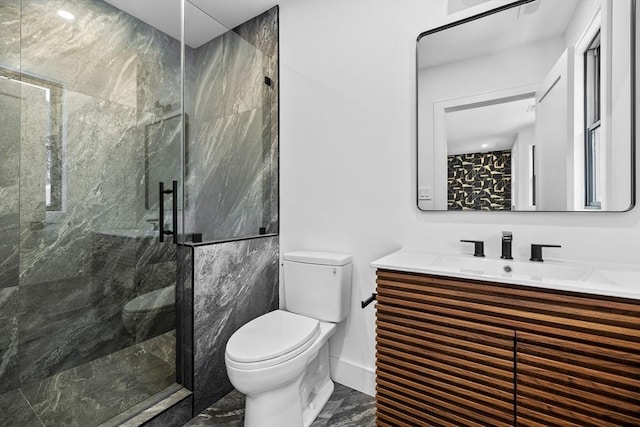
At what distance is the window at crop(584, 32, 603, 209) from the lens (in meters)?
1.25

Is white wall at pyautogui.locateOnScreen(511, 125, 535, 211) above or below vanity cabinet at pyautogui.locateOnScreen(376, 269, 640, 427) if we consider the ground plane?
above

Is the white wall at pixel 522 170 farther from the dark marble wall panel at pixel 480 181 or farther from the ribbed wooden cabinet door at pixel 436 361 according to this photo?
the ribbed wooden cabinet door at pixel 436 361

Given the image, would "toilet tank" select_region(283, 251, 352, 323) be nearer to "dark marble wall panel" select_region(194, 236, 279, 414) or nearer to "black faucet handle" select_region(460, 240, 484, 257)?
"dark marble wall panel" select_region(194, 236, 279, 414)

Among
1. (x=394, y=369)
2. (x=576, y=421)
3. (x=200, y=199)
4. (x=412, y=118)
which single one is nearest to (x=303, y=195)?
(x=200, y=199)

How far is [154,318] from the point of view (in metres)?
1.87

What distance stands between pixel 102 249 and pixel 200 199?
0.66m

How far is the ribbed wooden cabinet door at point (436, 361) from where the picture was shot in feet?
3.57

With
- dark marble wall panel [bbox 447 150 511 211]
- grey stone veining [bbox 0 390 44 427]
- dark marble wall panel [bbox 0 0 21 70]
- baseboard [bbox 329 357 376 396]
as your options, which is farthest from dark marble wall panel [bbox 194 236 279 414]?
dark marble wall panel [bbox 0 0 21 70]

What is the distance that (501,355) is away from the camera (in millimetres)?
1072

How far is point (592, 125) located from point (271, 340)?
169 centimetres

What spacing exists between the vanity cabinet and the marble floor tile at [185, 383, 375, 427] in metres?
0.27

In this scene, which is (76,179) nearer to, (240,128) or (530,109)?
(240,128)

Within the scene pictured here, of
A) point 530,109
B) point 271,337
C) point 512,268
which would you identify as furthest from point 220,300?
point 530,109

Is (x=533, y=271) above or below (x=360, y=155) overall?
below
